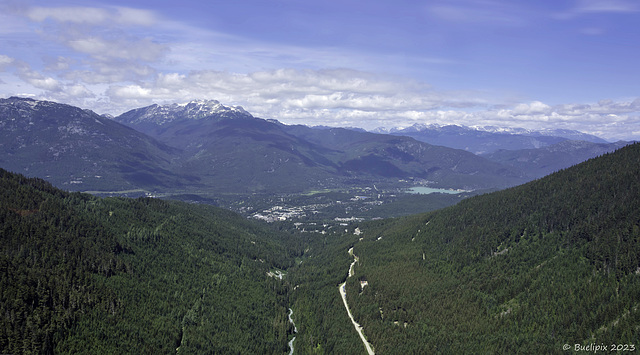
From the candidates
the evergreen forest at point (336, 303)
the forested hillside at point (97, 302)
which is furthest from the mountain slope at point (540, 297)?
the forested hillside at point (97, 302)

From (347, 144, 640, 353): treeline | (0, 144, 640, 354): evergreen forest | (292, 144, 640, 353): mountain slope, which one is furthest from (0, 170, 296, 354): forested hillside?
(347, 144, 640, 353): treeline

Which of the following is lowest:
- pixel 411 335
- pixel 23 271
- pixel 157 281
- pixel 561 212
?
pixel 411 335

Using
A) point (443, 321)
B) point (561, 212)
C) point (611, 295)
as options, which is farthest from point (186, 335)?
point (561, 212)

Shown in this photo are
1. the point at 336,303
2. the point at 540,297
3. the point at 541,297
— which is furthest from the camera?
the point at 336,303

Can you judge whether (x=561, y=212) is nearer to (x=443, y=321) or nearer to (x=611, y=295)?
(x=611, y=295)

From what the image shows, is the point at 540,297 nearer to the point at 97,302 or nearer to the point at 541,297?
the point at 541,297

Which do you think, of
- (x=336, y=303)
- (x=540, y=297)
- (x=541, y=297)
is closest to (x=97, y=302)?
(x=336, y=303)

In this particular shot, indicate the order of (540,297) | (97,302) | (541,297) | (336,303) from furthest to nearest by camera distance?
(336,303), (540,297), (541,297), (97,302)

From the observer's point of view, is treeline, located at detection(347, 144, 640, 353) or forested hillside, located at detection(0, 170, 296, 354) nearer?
forested hillside, located at detection(0, 170, 296, 354)

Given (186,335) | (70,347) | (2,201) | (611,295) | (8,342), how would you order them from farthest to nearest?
(2,201) → (186,335) → (611,295) → (70,347) → (8,342)

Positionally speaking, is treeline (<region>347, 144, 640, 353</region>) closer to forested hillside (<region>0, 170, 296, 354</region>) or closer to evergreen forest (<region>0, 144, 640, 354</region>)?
evergreen forest (<region>0, 144, 640, 354</region>)

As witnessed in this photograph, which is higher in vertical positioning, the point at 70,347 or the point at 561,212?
the point at 561,212
